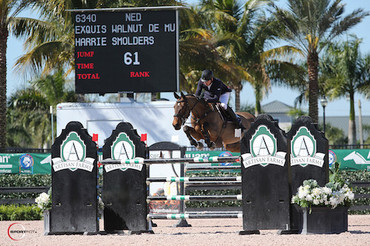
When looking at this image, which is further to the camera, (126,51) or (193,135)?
(126,51)

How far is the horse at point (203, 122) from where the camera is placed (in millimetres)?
10680

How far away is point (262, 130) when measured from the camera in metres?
9.16

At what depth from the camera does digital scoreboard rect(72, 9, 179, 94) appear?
18078mm

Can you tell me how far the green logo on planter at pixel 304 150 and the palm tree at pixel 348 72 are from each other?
2829cm

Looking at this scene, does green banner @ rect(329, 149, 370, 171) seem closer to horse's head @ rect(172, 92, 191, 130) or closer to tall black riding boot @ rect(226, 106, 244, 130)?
tall black riding boot @ rect(226, 106, 244, 130)

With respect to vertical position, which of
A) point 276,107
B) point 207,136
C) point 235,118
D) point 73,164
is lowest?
point 73,164

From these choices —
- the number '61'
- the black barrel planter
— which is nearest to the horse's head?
the black barrel planter

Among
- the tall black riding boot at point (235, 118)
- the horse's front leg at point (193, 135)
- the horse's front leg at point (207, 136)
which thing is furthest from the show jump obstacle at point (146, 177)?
the tall black riding boot at point (235, 118)

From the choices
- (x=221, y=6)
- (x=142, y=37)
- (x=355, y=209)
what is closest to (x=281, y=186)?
(x=355, y=209)

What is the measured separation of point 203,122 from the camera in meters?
11.0

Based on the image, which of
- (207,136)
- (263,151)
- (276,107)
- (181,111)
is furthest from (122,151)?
(276,107)

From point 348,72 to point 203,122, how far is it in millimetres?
27792

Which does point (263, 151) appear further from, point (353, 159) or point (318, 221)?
point (353, 159)

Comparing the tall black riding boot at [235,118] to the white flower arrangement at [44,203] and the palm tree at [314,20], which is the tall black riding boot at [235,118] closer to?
the white flower arrangement at [44,203]
